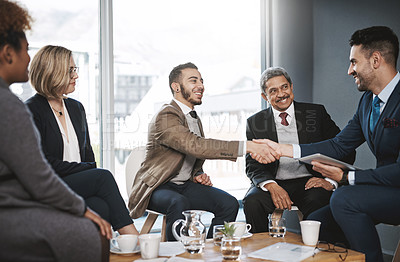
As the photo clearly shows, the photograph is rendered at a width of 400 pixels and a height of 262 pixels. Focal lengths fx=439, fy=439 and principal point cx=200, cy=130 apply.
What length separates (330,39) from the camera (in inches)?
153

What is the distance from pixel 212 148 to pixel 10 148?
152 centimetres

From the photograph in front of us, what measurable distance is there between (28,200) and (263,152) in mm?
1674

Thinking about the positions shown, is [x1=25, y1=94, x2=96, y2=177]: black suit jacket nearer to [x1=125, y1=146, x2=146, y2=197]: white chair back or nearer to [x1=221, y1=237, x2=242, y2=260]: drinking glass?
[x1=125, y1=146, x2=146, y2=197]: white chair back

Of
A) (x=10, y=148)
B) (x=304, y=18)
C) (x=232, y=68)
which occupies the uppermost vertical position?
(x=304, y=18)

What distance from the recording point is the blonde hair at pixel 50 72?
8.18 ft

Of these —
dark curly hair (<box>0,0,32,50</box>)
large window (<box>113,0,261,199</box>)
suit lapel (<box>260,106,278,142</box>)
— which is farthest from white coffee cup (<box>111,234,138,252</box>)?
large window (<box>113,0,261,199</box>)

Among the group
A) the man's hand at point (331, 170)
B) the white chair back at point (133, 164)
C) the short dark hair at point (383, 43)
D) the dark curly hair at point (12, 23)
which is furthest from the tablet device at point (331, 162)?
the dark curly hair at point (12, 23)

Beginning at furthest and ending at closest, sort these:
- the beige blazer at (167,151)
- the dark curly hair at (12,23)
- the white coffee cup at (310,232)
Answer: the beige blazer at (167,151), the white coffee cup at (310,232), the dark curly hair at (12,23)

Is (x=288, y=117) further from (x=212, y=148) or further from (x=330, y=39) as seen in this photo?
(x=330, y=39)

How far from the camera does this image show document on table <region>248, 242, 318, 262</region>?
180 cm

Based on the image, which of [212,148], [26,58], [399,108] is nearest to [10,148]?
[26,58]

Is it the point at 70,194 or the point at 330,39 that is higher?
the point at 330,39

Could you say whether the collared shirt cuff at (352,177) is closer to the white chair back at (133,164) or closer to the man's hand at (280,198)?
the man's hand at (280,198)

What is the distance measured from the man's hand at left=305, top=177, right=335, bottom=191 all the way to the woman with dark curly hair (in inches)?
67.2
